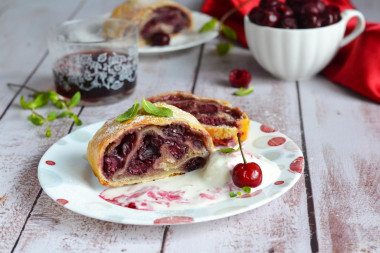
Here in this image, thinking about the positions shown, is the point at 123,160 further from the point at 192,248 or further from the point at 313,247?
the point at 313,247

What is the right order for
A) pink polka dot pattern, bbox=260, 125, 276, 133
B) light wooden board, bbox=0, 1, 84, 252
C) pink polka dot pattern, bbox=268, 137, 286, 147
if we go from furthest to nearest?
pink polka dot pattern, bbox=260, 125, 276, 133 → pink polka dot pattern, bbox=268, 137, 286, 147 → light wooden board, bbox=0, 1, 84, 252

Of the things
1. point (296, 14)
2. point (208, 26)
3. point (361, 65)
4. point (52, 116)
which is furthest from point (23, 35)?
point (361, 65)

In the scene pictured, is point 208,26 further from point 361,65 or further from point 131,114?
point 131,114

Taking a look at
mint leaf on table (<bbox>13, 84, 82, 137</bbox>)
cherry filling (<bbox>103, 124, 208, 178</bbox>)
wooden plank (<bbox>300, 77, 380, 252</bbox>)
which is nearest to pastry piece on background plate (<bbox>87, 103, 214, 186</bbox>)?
cherry filling (<bbox>103, 124, 208, 178</bbox>)

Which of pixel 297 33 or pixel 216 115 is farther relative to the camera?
pixel 297 33

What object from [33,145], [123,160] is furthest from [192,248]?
[33,145]

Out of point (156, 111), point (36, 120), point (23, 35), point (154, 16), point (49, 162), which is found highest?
point (156, 111)

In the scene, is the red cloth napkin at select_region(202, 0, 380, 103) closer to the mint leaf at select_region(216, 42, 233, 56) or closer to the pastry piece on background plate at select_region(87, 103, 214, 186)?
the mint leaf at select_region(216, 42, 233, 56)
